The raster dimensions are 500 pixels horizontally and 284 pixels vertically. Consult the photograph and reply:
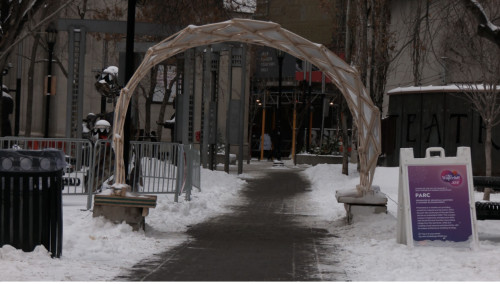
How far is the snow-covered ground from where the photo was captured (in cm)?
828

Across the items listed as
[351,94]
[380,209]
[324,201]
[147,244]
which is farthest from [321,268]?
[324,201]

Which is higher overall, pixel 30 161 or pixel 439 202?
pixel 30 161

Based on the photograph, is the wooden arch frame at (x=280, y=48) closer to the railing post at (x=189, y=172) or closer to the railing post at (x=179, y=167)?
the railing post at (x=179, y=167)

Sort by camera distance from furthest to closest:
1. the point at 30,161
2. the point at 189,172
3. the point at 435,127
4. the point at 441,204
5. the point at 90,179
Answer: the point at 435,127, the point at 189,172, the point at 90,179, the point at 441,204, the point at 30,161

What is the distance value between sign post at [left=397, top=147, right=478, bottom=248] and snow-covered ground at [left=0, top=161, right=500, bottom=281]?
0.82 feet

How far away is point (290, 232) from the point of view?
12992mm

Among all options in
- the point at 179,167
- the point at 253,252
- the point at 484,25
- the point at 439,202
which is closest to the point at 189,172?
the point at 179,167

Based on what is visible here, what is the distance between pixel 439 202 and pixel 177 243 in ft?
12.3

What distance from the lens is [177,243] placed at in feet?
36.8

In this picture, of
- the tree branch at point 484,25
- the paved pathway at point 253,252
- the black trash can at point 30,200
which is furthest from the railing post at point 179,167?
the black trash can at point 30,200

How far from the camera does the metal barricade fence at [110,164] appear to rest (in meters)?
15.4

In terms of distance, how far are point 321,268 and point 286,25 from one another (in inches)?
2775

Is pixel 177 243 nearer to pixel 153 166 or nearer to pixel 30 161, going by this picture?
pixel 30 161

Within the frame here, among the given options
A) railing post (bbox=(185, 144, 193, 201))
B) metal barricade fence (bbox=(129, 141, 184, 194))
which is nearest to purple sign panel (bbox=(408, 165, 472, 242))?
metal barricade fence (bbox=(129, 141, 184, 194))
